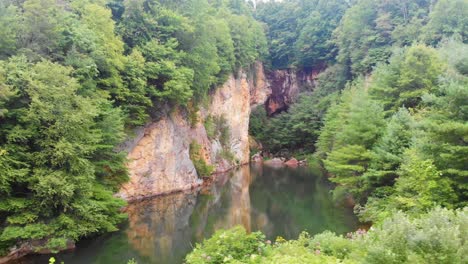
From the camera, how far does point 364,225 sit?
18.2 metres

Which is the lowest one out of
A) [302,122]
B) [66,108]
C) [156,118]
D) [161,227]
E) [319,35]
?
[161,227]

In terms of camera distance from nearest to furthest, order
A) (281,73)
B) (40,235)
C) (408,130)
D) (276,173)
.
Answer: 1. (40,235)
2. (408,130)
3. (276,173)
4. (281,73)

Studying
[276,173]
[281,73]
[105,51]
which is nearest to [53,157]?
[105,51]

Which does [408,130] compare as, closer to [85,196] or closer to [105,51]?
[85,196]

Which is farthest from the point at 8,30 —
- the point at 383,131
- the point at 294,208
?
the point at 383,131

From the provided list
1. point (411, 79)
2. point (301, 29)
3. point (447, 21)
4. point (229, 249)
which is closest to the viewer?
point (229, 249)

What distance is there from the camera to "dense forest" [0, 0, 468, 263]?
9.80 meters

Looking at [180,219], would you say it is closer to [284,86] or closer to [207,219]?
[207,219]

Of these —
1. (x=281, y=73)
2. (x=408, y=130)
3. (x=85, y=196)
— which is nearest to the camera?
(x=85, y=196)

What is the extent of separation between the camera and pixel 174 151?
1166 inches

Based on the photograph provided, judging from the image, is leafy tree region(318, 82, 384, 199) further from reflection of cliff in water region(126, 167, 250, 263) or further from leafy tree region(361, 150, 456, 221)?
reflection of cliff in water region(126, 167, 250, 263)

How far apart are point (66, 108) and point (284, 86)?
5148 cm

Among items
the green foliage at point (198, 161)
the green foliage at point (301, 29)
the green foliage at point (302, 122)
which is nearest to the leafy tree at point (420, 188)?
the green foliage at point (198, 161)

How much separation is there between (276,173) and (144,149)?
1912 centimetres
